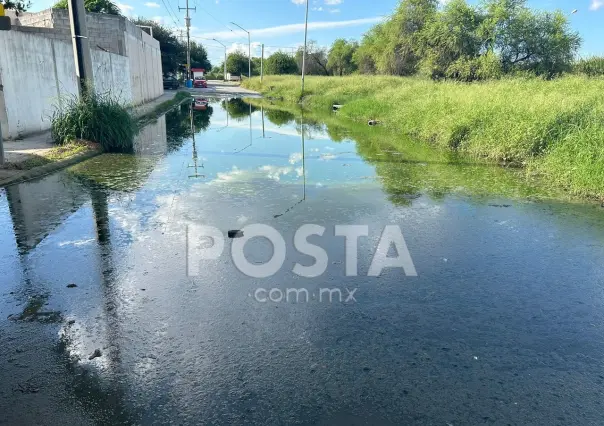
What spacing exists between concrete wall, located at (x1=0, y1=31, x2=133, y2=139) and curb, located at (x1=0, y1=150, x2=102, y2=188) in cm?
197

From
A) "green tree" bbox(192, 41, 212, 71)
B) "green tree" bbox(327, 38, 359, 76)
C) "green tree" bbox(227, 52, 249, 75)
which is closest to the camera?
"green tree" bbox(327, 38, 359, 76)

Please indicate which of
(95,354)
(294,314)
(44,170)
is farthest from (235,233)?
(44,170)

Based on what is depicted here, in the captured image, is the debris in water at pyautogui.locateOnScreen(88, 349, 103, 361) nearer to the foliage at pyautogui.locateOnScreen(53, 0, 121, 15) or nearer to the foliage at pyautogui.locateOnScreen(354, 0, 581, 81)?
the foliage at pyautogui.locateOnScreen(354, 0, 581, 81)

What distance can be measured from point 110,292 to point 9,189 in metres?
4.29

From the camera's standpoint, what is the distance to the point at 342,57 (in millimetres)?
60625

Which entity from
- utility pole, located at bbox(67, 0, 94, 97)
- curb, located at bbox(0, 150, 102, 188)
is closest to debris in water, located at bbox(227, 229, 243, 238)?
curb, located at bbox(0, 150, 102, 188)

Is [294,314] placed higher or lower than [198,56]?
lower

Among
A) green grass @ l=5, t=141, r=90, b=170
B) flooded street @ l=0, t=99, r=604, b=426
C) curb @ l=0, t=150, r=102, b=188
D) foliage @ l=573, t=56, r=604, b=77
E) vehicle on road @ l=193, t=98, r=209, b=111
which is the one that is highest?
foliage @ l=573, t=56, r=604, b=77

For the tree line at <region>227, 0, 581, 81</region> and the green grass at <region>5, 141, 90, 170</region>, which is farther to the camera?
the tree line at <region>227, 0, 581, 81</region>

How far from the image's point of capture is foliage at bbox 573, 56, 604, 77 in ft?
81.9

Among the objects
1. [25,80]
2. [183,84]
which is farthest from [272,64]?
[25,80]

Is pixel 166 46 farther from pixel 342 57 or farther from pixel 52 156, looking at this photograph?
pixel 52 156

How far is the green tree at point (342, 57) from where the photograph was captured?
59.8 m

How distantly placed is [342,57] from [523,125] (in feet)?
179
